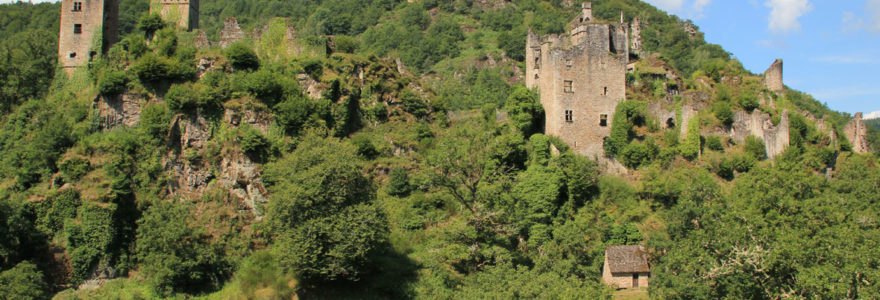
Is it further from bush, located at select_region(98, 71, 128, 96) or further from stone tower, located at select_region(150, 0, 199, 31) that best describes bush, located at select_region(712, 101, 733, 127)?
bush, located at select_region(98, 71, 128, 96)

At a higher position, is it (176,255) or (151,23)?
(151,23)

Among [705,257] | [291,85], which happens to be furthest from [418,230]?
[705,257]

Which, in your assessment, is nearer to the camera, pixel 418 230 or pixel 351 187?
pixel 351 187

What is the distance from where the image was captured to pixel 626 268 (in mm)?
33188

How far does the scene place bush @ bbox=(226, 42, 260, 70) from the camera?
37594 mm

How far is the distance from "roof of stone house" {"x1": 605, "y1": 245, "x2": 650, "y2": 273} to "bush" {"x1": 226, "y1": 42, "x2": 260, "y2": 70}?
868 inches

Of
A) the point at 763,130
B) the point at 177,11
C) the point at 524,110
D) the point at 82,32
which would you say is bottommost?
the point at 763,130

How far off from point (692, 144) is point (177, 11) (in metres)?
32.0

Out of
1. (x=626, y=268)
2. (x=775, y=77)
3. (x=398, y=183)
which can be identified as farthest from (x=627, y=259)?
(x=775, y=77)

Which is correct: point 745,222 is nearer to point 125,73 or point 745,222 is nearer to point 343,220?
point 343,220

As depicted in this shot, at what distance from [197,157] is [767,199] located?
28456mm

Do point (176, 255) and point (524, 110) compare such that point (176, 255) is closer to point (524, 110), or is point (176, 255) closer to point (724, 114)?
point (524, 110)

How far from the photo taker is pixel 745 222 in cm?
3080

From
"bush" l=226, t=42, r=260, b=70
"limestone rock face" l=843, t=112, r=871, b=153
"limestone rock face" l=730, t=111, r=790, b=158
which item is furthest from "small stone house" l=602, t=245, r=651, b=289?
"bush" l=226, t=42, r=260, b=70
